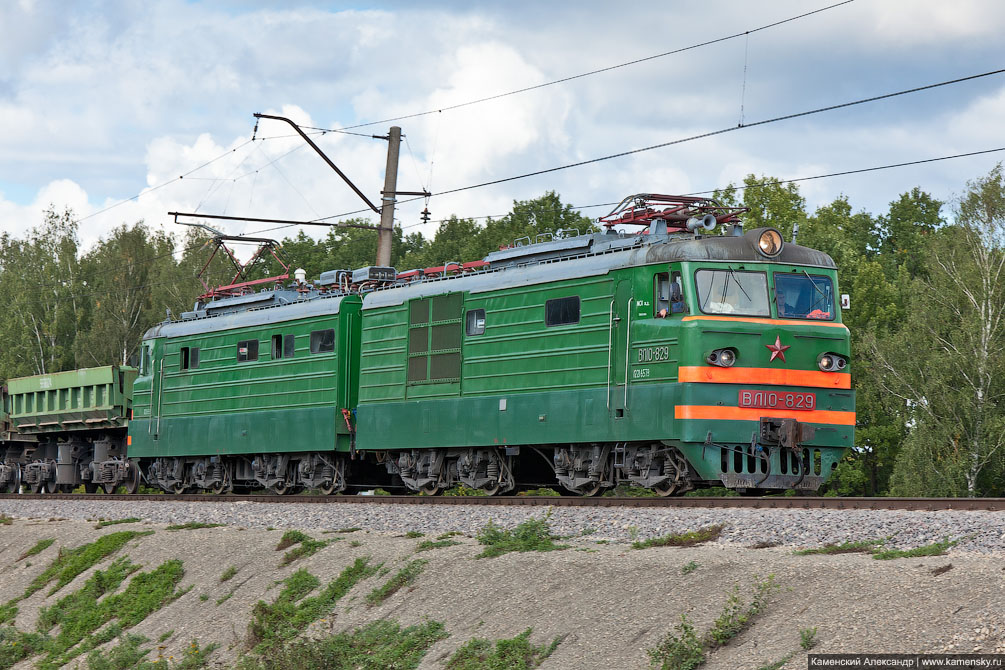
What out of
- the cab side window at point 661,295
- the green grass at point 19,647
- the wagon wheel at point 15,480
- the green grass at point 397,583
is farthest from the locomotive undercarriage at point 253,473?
the green grass at point 397,583

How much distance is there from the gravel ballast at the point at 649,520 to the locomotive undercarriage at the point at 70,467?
Answer: 435 inches

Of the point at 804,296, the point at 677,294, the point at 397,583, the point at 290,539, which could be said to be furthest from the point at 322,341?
the point at 397,583

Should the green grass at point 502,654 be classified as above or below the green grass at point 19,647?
above

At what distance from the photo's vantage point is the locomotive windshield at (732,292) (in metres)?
18.2

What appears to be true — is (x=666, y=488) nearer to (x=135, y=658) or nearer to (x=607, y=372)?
(x=607, y=372)

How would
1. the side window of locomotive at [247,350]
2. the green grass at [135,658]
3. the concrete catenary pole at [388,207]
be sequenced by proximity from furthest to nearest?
1. the concrete catenary pole at [388,207]
2. the side window of locomotive at [247,350]
3. the green grass at [135,658]

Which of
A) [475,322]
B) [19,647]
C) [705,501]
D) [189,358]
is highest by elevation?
[475,322]

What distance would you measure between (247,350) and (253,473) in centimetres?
272

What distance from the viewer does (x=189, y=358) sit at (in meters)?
30.1

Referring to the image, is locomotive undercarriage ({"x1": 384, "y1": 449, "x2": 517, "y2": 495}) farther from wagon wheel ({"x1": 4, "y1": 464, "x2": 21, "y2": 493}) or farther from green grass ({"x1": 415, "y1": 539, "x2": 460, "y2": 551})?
wagon wheel ({"x1": 4, "y1": 464, "x2": 21, "y2": 493})

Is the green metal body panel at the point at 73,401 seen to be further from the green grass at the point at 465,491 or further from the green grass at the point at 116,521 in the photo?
the green grass at the point at 465,491

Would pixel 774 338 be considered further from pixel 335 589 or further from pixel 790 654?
pixel 790 654

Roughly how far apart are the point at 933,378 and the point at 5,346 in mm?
49290

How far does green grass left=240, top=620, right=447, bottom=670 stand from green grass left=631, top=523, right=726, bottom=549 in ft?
8.12
